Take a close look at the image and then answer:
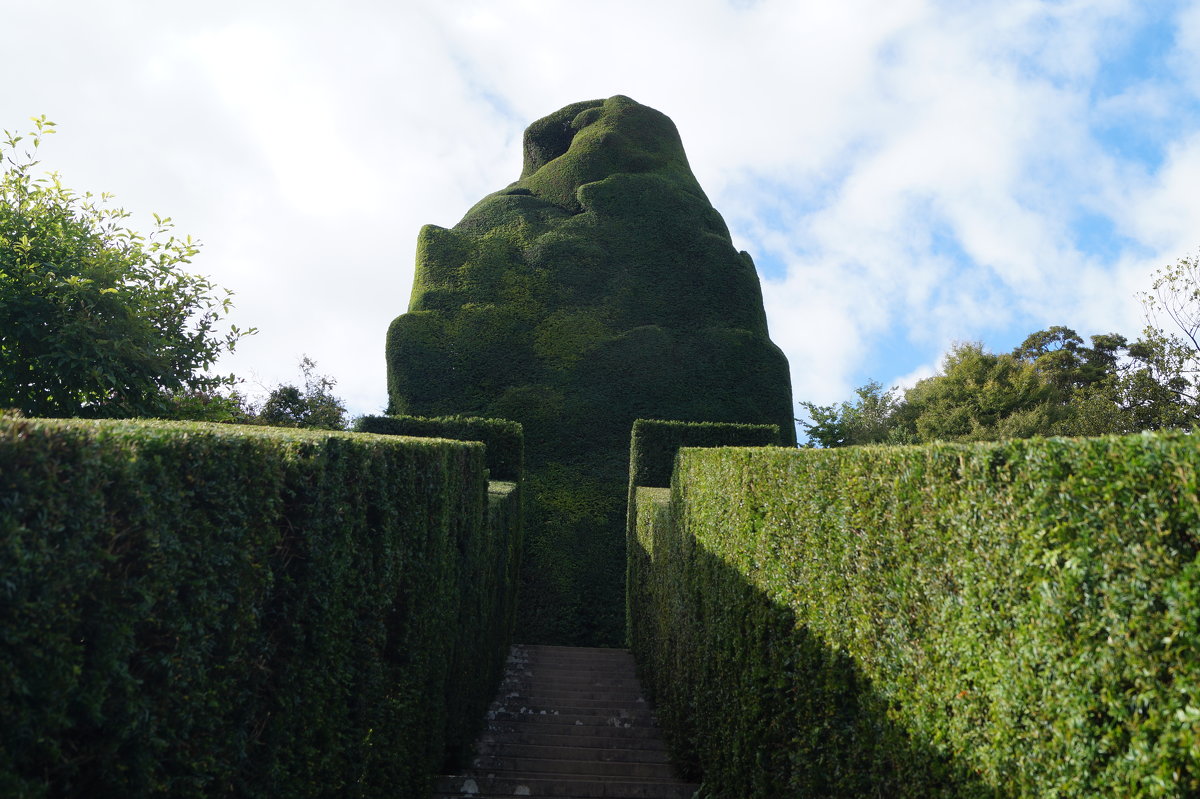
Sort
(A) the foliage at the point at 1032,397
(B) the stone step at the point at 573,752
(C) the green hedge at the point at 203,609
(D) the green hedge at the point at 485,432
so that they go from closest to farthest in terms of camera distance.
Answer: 1. (C) the green hedge at the point at 203,609
2. (B) the stone step at the point at 573,752
3. (D) the green hedge at the point at 485,432
4. (A) the foliage at the point at 1032,397

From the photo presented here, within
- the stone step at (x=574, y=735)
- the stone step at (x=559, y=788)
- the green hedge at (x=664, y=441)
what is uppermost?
the green hedge at (x=664, y=441)

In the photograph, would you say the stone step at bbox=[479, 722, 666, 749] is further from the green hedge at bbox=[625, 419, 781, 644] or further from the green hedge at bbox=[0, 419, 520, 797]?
the green hedge at bbox=[625, 419, 781, 644]

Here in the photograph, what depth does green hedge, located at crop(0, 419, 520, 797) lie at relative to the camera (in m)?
2.76

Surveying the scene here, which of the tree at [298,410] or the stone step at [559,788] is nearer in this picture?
the stone step at [559,788]

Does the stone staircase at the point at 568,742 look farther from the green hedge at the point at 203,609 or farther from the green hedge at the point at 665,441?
the green hedge at the point at 665,441

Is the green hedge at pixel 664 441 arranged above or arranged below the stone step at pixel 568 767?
above

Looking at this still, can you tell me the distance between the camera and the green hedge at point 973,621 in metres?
2.62

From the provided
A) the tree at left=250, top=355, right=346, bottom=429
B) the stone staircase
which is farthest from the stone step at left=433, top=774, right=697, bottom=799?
the tree at left=250, top=355, right=346, bottom=429

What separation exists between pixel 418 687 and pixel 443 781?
2.79 meters

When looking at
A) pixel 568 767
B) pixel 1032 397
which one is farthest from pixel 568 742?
pixel 1032 397

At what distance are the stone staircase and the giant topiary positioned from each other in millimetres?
6019

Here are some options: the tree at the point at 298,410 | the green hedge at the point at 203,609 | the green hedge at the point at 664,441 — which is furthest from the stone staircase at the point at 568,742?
the tree at the point at 298,410

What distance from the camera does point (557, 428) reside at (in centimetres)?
2616

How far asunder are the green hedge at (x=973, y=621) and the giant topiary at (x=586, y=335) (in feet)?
53.1
